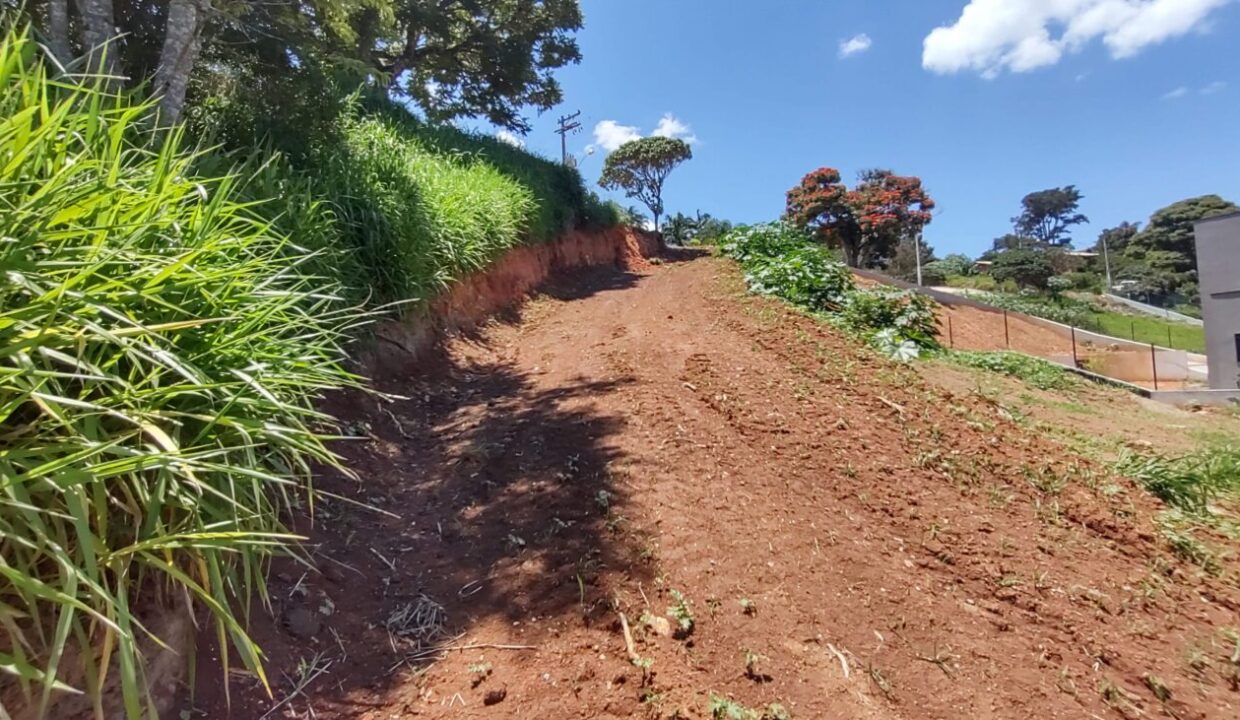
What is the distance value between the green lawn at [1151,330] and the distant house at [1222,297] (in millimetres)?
8181

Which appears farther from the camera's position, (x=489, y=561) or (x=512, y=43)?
(x=512, y=43)

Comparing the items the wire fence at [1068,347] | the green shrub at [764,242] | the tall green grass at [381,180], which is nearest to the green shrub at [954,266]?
the wire fence at [1068,347]

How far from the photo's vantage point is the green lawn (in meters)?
20.5

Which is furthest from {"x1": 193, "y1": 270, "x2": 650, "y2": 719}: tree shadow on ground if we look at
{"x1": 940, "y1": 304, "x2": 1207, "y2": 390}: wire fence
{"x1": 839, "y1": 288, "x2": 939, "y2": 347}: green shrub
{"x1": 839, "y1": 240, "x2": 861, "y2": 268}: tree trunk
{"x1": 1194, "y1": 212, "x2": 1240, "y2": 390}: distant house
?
{"x1": 839, "y1": 240, "x2": 861, "y2": 268}: tree trunk

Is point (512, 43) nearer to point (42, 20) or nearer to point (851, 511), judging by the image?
point (42, 20)

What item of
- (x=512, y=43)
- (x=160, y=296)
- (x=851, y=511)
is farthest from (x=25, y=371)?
(x=512, y=43)

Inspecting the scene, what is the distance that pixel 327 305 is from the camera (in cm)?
307

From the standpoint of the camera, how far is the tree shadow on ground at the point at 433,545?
1.77 m

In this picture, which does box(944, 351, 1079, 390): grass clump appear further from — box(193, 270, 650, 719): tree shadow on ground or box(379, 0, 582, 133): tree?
box(379, 0, 582, 133): tree

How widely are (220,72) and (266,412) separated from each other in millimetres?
3573

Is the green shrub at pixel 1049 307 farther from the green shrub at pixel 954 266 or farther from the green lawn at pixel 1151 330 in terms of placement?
the green shrub at pixel 954 266

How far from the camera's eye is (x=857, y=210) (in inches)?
1111

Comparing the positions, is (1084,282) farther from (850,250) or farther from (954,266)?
(850,250)

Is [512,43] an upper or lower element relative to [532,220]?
upper
